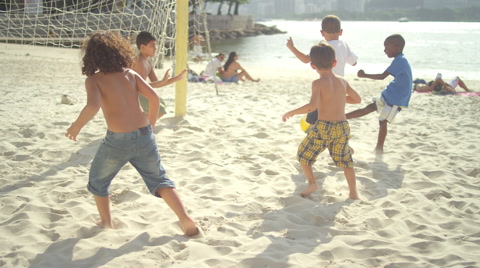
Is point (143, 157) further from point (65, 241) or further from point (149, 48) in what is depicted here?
point (149, 48)

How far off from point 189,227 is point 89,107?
0.95m

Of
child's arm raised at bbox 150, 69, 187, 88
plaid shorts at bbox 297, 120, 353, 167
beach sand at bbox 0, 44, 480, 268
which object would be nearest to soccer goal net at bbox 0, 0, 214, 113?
child's arm raised at bbox 150, 69, 187, 88

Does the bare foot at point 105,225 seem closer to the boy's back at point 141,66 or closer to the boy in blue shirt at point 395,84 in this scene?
the boy's back at point 141,66

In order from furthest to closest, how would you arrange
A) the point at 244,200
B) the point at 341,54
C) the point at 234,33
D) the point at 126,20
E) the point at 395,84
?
the point at 234,33 → the point at 126,20 → the point at 395,84 → the point at 341,54 → the point at 244,200

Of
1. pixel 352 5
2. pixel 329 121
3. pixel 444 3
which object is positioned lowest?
pixel 329 121

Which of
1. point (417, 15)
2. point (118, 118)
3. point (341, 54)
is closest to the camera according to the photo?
point (118, 118)

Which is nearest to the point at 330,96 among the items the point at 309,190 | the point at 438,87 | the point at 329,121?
the point at 329,121

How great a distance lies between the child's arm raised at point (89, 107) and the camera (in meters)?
2.58

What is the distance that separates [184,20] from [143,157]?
11.3 feet

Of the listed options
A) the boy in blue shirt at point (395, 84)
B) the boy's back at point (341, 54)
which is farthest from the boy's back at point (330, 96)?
the boy in blue shirt at point (395, 84)

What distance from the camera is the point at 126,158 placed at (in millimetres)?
2707

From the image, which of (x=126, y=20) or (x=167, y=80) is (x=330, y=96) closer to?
(x=167, y=80)

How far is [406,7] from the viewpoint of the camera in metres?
103

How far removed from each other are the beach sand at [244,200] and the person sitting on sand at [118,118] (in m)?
0.32
